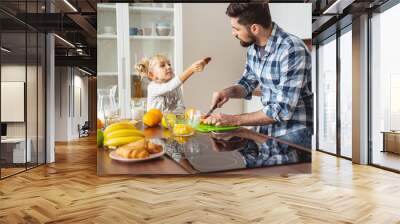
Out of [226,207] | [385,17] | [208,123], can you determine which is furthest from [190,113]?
[385,17]

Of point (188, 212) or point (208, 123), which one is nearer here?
point (188, 212)

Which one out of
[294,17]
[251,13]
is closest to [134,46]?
[251,13]

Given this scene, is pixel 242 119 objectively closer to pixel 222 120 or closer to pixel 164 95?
pixel 222 120

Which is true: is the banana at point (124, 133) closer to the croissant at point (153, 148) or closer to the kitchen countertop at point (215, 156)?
the kitchen countertop at point (215, 156)

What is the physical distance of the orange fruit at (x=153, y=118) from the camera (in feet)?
16.3

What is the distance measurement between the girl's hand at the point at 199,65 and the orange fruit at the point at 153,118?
726mm

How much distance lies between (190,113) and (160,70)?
71cm

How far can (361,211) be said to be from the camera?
11.3ft

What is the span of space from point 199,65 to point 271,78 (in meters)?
0.96

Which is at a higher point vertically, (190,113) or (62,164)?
(190,113)

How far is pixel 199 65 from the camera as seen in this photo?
16.6ft

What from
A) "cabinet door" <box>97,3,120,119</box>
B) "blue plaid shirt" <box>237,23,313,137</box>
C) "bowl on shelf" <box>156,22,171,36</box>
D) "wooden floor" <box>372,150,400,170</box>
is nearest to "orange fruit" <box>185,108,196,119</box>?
"blue plaid shirt" <box>237,23,313,137</box>

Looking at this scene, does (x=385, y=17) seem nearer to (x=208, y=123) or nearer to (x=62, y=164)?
(x=208, y=123)

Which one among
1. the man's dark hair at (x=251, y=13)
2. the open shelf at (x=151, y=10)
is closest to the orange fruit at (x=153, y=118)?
the open shelf at (x=151, y=10)
